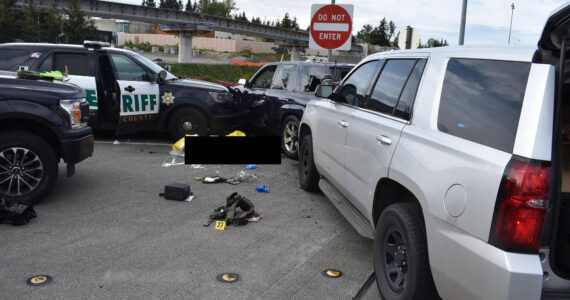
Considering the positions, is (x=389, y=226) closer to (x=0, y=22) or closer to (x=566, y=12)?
(x=566, y=12)

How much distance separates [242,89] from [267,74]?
896 mm

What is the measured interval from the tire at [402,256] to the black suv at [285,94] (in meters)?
5.19

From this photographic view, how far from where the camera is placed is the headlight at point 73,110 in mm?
5758

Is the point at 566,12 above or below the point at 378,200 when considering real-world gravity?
above

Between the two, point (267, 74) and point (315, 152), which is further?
point (267, 74)

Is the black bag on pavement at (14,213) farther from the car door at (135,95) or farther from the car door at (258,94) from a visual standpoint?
the car door at (258,94)

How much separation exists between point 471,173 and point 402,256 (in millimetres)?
991

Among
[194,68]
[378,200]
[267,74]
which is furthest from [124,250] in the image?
[194,68]

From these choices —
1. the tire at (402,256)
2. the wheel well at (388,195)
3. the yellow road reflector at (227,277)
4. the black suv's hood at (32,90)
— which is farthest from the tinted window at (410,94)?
the black suv's hood at (32,90)

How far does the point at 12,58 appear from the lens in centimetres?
845

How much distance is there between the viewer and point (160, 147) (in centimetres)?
941

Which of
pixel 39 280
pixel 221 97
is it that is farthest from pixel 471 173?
pixel 221 97

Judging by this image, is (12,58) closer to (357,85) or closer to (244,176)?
(244,176)

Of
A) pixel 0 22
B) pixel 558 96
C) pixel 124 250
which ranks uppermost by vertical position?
pixel 0 22
